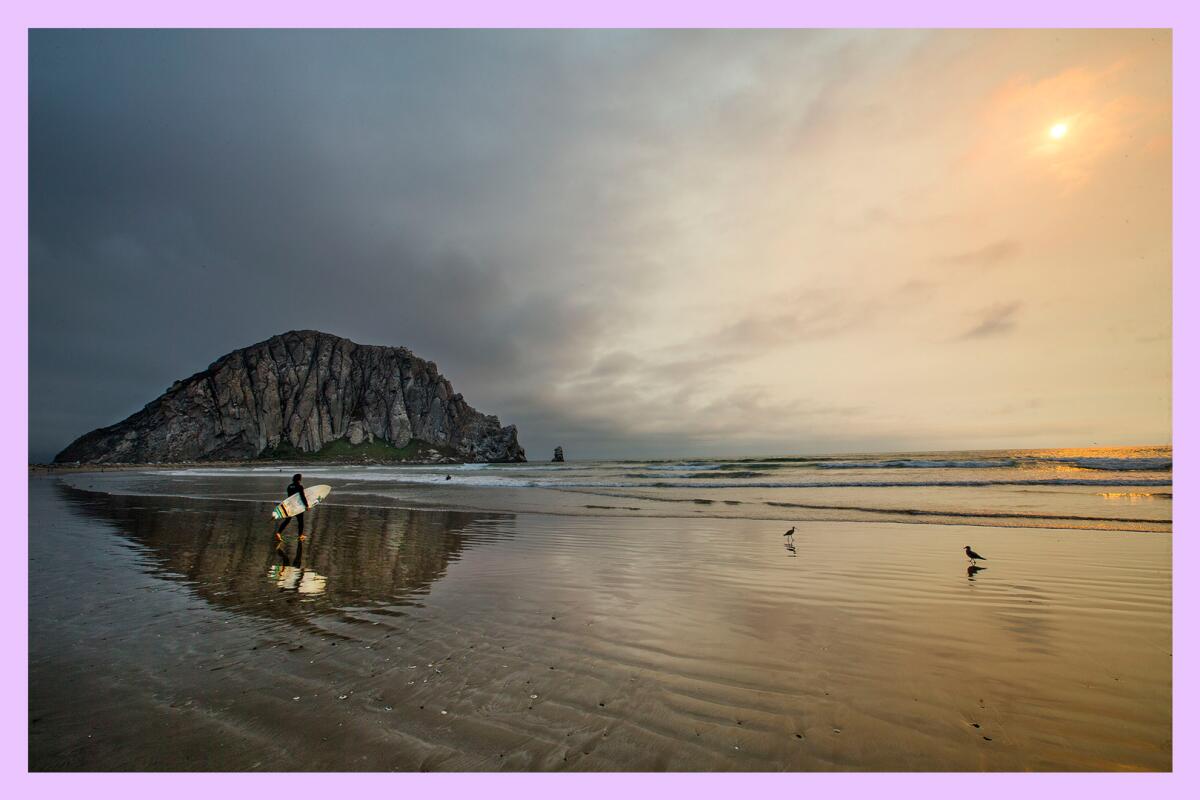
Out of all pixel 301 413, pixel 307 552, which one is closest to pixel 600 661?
pixel 307 552

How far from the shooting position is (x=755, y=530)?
17688 mm

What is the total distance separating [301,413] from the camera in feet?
549

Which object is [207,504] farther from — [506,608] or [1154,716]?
[1154,716]

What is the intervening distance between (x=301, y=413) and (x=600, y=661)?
192450 millimetres

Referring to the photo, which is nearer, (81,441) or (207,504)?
(207,504)

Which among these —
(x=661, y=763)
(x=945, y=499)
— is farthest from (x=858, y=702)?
(x=945, y=499)

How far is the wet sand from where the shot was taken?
420 centimetres

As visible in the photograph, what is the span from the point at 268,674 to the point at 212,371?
660ft

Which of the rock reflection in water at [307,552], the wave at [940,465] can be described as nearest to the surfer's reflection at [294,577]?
the rock reflection in water at [307,552]

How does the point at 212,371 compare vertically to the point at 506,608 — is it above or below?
above

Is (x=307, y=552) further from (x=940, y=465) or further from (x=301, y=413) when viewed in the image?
(x=301, y=413)

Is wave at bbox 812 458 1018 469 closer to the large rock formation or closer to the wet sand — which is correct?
the wet sand

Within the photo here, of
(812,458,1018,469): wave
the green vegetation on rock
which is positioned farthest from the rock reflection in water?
the green vegetation on rock

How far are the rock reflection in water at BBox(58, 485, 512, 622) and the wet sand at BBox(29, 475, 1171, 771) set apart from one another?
0.13 m
